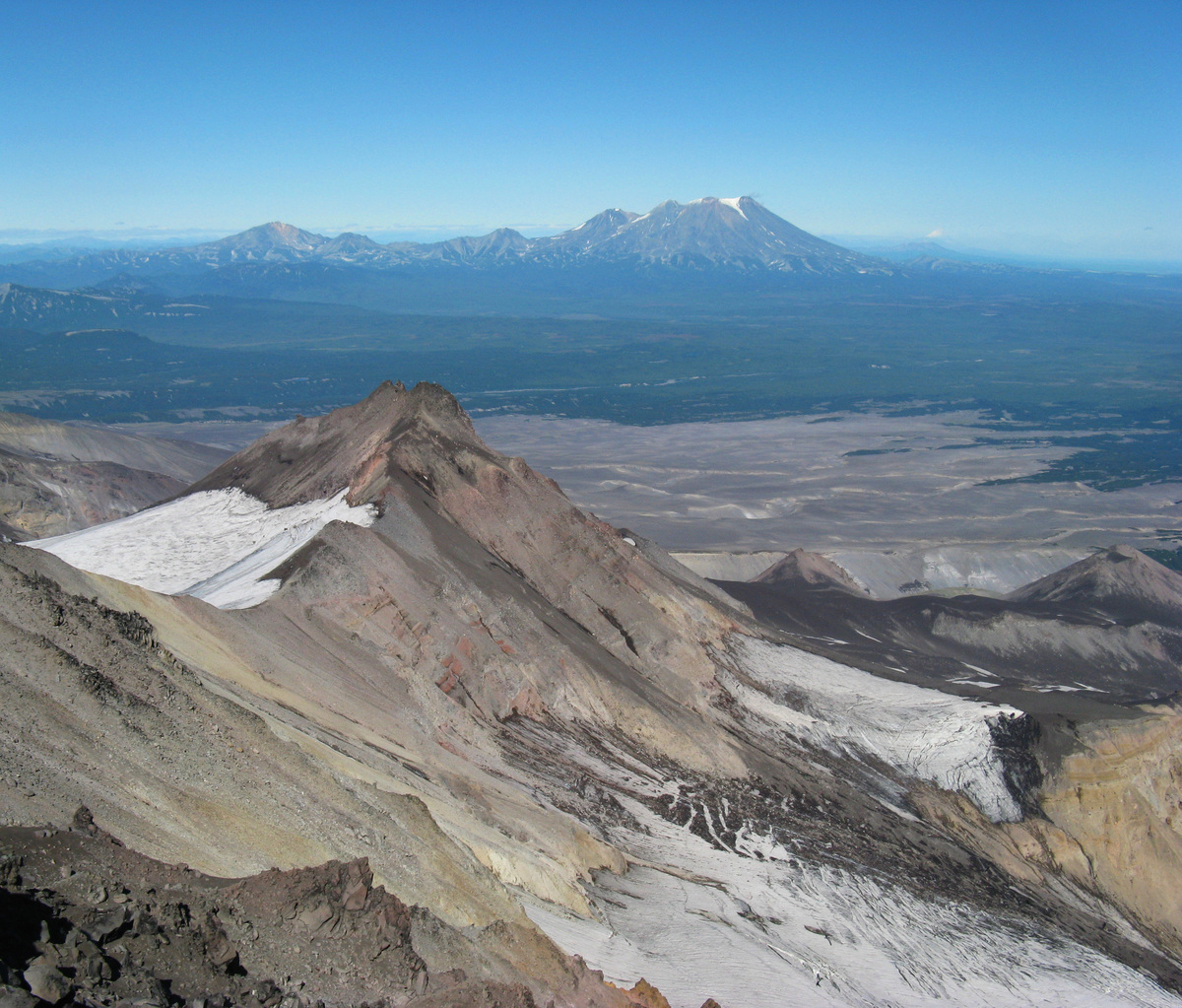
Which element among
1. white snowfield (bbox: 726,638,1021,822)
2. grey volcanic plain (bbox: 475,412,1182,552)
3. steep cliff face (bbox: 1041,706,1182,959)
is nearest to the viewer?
steep cliff face (bbox: 1041,706,1182,959)

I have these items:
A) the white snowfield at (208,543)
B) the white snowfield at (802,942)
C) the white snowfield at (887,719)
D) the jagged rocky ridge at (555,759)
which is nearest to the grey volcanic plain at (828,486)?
the white snowfield at (887,719)

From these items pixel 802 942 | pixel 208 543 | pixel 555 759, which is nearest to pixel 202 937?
pixel 802 942

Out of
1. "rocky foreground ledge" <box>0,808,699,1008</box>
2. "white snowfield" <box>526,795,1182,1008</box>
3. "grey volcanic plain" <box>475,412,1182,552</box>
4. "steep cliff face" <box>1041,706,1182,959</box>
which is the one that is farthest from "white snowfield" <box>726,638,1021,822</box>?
"grey volcanic plain" <box>475,412,1182,552</box>

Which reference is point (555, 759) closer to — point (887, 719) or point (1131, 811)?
point (887, 719)

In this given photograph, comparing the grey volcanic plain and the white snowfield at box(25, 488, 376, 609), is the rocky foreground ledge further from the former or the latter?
the grey volcanic plain

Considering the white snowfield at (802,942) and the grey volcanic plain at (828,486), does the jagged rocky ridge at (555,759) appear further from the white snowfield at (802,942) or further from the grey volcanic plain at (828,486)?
the grey volcanic plain at (828,486)
